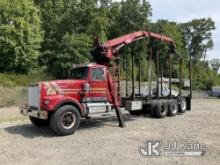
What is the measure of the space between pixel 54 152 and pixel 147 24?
167 ft

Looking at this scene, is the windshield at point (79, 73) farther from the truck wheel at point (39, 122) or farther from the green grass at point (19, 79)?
the green grass at point (19, 79)

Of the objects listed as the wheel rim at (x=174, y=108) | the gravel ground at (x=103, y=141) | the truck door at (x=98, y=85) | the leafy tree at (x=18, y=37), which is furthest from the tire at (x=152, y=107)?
the leafy tree at (x=18, y=37)

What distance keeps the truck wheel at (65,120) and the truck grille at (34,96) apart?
88cm

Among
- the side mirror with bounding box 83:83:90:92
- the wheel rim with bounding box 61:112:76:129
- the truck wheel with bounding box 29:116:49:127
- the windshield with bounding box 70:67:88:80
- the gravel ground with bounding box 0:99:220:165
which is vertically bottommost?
the gravel ground with bounding box 0:99:220:165

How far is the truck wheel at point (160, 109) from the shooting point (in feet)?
51.3

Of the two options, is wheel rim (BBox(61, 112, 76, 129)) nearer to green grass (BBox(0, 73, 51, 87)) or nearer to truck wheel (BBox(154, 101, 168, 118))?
truck wheel (BBox(154, 101, 168, 118))

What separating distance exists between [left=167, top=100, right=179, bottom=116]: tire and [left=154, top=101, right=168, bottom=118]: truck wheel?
32 centimetres

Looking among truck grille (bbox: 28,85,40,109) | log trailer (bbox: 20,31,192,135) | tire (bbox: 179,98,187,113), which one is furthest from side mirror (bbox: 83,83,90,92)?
tire (bbox: 179,98,187,113)

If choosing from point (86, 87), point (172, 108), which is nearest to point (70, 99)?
point (86, 87)

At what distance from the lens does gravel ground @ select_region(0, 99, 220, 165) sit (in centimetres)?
828

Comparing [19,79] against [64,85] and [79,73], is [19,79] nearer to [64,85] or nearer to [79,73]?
[79,73]

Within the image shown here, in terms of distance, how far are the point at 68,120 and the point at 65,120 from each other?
0.11m

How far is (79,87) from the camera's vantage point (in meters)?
12.2

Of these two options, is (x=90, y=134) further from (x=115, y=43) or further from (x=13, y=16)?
(x=13, y=16)
